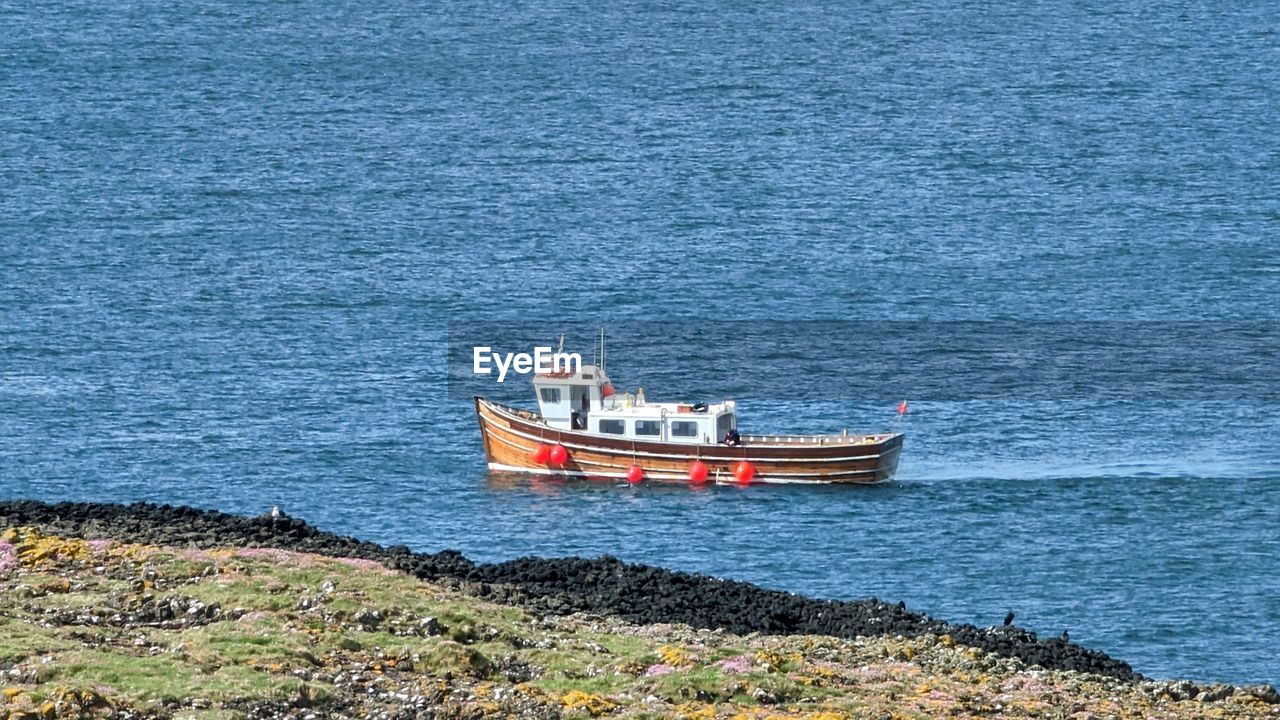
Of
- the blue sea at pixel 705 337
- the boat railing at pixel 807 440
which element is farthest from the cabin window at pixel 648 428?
the boat railing at pixel 807 440

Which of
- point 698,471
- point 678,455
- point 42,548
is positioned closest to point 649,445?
point 678,455

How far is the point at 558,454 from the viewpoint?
317ft

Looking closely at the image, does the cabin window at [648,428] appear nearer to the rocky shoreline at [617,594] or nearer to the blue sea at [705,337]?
the blue sea at [705,337]

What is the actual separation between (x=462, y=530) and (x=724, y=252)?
7587 centimetres

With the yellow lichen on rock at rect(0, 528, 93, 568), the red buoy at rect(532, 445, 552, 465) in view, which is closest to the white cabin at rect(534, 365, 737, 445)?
the red buoy at rect(532, 445, 552, 465)

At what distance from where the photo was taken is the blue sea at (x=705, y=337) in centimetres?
8444

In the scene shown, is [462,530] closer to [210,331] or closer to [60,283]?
[210,331]

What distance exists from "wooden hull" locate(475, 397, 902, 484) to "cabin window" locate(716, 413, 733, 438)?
1.03 meters

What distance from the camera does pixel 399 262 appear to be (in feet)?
515

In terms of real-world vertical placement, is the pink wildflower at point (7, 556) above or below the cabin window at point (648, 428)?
above

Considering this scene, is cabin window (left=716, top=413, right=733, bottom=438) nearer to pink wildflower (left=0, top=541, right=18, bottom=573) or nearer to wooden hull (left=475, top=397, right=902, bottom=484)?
wooden hull (left=475, top=397, right=902, bottom=484)

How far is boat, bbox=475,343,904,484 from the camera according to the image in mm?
94062

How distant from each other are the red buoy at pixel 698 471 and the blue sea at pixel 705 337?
146 centimetres

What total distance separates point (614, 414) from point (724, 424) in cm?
454
